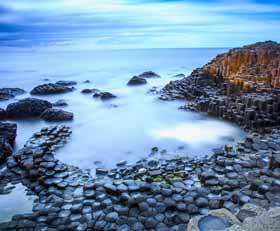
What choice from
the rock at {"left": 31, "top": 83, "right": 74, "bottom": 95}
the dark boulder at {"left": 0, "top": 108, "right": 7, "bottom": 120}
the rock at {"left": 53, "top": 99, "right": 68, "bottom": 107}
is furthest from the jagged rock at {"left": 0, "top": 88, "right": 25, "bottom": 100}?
the dark boulder at {"left": 0, "top": 108, "right": 7, "bottom": 120}

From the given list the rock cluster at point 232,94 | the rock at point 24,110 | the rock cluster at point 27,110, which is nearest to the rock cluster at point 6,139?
the rock cluster at point 27,110

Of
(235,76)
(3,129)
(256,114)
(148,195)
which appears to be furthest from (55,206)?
(235,76)

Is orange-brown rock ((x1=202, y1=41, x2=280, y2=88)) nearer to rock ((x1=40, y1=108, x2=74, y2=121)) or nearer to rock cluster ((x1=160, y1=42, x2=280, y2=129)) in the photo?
rock cluster ((x1=160, y1=42, x2=280, y2=129))

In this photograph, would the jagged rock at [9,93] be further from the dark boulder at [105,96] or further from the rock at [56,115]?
the rock at [56,115]

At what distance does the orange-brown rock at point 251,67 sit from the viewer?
9.16 meters

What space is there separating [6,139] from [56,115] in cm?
229

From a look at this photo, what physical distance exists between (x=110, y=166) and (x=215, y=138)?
2.73 m

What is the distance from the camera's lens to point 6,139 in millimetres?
6672

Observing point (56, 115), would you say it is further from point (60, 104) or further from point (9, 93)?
point (9, 93)

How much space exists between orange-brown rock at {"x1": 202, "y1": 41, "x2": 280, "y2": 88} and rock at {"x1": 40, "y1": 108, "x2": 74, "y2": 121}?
5.43m

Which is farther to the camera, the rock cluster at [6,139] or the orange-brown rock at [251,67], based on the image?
the orange-brown rock at [251,67]

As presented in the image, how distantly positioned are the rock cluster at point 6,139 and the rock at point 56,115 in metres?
1.66

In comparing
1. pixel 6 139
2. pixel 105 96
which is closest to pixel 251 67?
pixel 105 96

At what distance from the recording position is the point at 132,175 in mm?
4914
